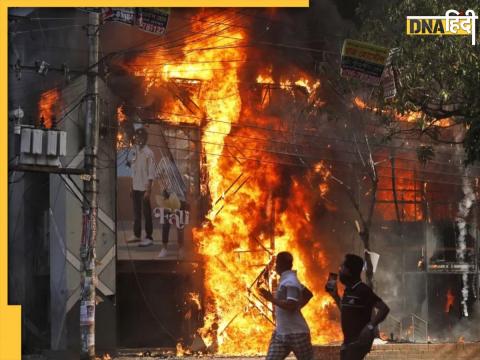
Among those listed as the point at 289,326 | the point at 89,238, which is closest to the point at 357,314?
the point at 289,326

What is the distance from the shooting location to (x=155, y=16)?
17578 millimetres

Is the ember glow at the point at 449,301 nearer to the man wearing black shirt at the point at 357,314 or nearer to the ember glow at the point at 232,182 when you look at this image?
the ember glow at the point at 232,182

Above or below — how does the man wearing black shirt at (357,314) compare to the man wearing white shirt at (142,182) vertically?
below

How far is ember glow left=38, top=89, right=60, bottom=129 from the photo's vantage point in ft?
72.9

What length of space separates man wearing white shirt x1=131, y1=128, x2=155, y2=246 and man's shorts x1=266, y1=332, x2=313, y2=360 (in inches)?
529

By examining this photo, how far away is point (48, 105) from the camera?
73.4 ft

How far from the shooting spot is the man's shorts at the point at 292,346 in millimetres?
9391

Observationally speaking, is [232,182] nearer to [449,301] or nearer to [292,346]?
[449,301]

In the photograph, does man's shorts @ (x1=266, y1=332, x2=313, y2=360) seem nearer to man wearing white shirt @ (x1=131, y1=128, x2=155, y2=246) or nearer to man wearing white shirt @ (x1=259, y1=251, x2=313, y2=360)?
man wearing white shirt @ (x1=259, y1=251, x2=313, y2=360)

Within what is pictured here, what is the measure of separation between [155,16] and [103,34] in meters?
5.41

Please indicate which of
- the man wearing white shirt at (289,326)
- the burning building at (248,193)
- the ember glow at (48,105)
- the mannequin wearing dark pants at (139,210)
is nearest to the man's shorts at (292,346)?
the man wearing white shirt at (289,326)

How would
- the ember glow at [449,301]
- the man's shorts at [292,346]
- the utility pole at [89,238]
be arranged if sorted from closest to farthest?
the man's shorts at [292,346]
the utility pole at [89,238]
the ember glow at [449,301]

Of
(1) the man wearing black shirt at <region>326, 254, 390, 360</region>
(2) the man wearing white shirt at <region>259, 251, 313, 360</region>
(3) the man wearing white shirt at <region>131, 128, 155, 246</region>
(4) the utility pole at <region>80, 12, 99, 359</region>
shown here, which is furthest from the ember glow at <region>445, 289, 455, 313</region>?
(1) the man wearing black shirt at <region>326, 254, 390, 360</region>

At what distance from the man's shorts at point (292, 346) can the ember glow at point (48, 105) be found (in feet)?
46.0
